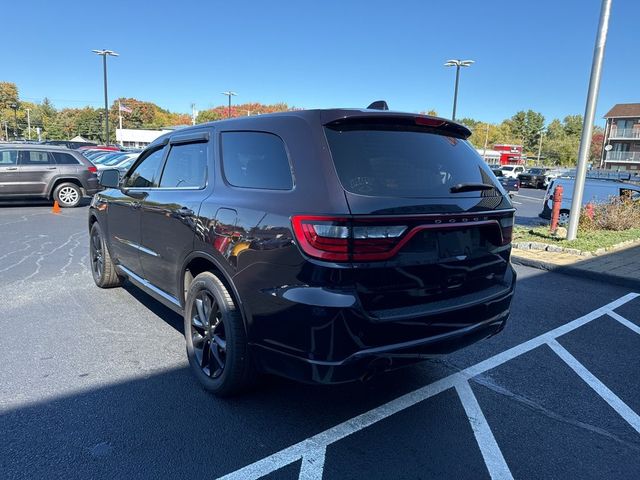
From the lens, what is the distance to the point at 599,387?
139 inches

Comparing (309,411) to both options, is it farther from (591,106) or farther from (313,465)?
(591,106)

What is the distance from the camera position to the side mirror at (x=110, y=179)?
4947mm

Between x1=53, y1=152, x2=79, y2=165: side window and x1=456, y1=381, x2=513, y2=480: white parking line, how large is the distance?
1374 cm

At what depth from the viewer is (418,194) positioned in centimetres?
267

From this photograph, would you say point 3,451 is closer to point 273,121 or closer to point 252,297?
point 252,297

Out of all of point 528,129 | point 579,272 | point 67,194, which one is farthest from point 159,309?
point 528,129

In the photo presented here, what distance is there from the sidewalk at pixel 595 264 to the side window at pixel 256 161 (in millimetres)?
5906

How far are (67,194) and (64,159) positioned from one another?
1027 mm

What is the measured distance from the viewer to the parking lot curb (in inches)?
256

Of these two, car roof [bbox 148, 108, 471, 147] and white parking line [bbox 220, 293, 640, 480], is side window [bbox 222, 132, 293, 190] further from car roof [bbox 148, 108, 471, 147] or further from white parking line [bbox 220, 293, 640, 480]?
white parking line [bbox 220, 293, 640, 480]

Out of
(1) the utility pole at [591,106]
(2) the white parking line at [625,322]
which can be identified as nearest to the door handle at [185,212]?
(2) the white parking line at [625,322]

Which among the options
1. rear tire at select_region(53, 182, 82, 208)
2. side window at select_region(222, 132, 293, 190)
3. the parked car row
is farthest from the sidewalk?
rear tire at select_region(53, 182, 82, 208)

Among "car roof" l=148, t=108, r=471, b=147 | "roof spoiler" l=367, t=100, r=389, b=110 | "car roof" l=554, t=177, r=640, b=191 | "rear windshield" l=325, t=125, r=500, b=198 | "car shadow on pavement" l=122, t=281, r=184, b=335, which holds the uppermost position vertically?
"roof spoiler" l=367, t=100, r=389, b=110

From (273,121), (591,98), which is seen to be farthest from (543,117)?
(273,121)
